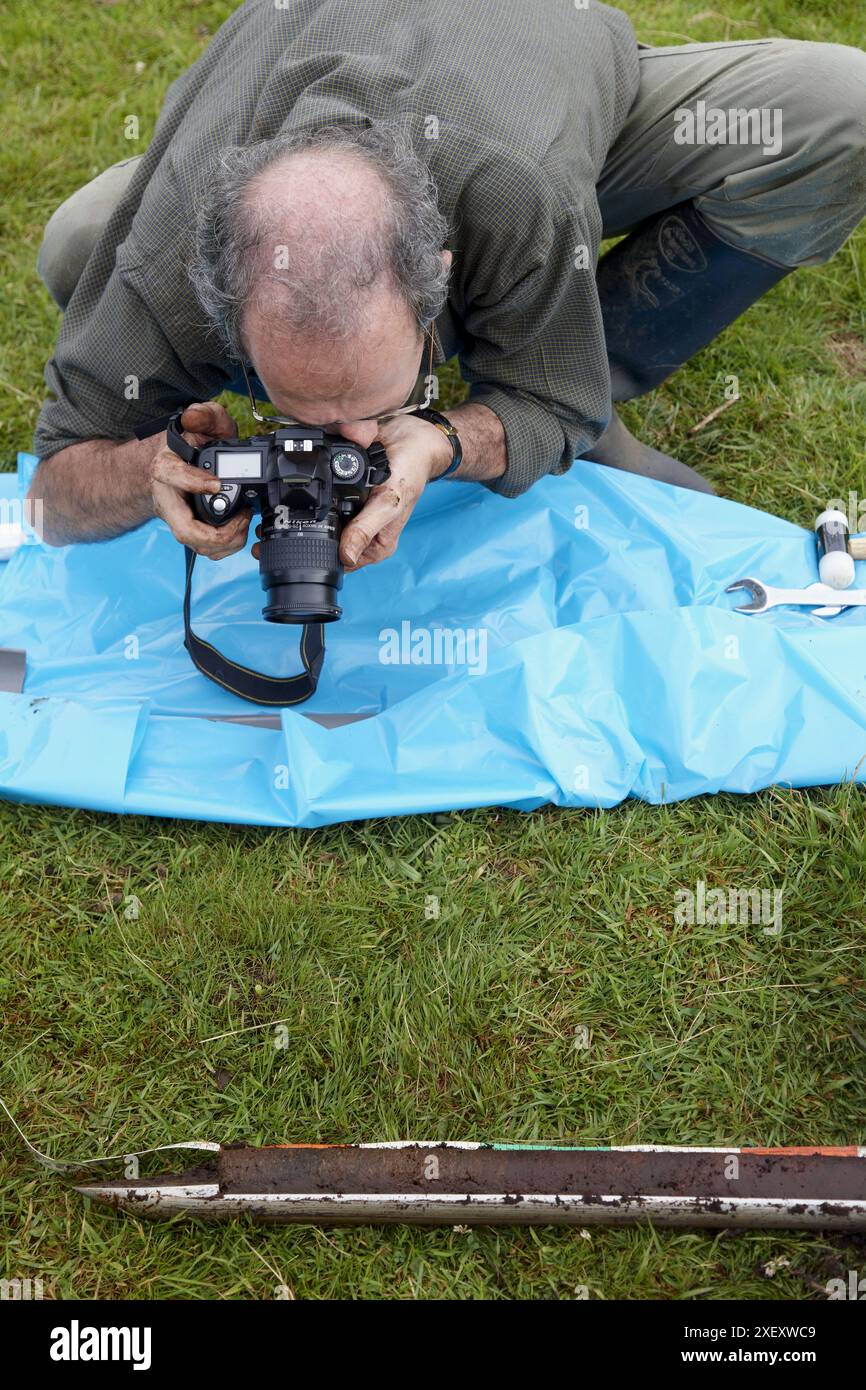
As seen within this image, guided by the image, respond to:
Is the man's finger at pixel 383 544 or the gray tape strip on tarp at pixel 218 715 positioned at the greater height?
the man's finger at pixel 383 544

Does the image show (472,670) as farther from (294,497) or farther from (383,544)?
(294,497)

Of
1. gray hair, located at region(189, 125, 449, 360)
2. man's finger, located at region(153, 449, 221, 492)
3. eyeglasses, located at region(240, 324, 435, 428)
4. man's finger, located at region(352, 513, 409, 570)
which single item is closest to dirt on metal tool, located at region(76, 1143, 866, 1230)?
man's finger, located at region(352, 513, 409, 570)

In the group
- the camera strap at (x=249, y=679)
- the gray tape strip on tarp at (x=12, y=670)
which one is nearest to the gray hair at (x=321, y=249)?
the camera strap at (x=249, y=679)

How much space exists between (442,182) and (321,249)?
1.24 feet

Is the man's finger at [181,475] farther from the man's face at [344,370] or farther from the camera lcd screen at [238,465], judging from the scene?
the man's face at [344,370]

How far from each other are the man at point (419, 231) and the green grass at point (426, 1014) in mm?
742

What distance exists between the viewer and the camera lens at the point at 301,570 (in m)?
1.90

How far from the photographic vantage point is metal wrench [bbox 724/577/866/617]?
254cm

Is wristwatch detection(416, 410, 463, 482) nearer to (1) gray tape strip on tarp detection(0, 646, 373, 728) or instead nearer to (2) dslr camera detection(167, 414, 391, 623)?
(2) dslr camera detection(167, 414, 391, 623)

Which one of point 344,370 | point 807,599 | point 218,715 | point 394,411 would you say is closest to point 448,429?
point 394,411

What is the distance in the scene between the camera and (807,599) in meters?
2.54


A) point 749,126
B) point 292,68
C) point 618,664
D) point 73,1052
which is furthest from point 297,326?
point 73,1052

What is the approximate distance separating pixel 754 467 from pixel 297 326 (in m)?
1.61

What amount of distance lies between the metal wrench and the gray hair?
1083 mm
